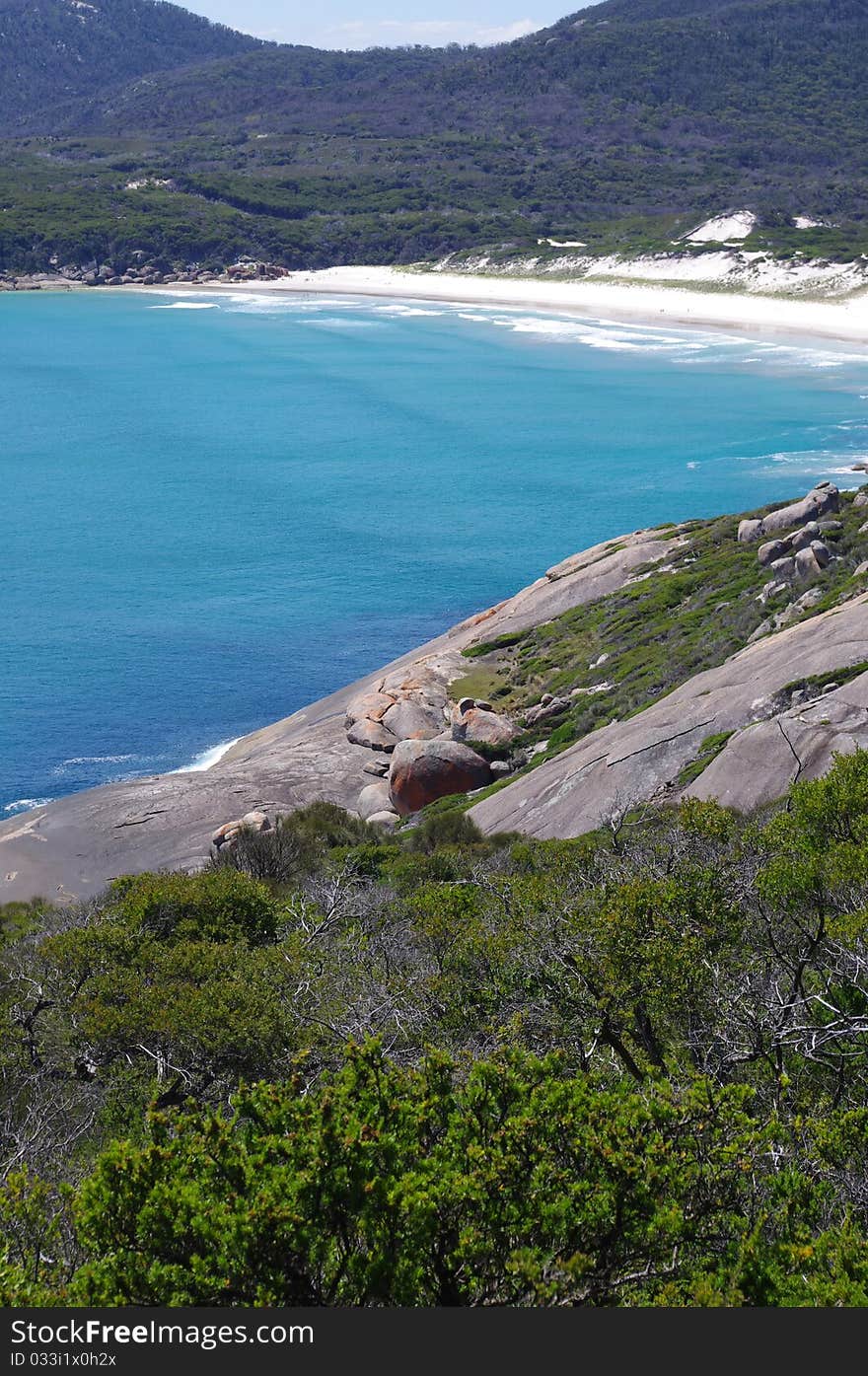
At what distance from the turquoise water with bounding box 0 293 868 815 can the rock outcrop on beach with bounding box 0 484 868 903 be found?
5.67 metres

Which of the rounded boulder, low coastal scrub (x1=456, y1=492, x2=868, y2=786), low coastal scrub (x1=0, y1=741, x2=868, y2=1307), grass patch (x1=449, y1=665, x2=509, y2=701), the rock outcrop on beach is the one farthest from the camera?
grass patch (x1=449, y1=665, x2=509, y2=701)

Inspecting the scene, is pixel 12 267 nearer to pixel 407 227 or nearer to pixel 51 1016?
pixel 407 227

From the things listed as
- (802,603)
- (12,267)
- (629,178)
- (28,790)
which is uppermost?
(629,178)

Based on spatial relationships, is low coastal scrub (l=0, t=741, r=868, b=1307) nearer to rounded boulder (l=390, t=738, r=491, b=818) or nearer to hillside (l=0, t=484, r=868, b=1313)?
hillside (l=0, t=484, r=868, b=1313)

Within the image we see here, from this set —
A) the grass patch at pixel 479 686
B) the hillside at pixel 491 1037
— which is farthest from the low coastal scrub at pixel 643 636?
the hillside at pixel 491 1037

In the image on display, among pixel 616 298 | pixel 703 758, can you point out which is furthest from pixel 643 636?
pixel 616 298

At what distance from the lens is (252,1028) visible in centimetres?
1407

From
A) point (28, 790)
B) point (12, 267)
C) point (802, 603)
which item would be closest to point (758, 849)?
point (802, 603)

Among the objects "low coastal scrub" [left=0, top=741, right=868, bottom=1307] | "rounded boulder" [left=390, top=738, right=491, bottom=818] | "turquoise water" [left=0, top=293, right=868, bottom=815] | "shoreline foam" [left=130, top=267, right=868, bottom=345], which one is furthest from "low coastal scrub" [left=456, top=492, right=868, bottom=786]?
"shoreline foam" [left=130, top=267, right=868, bottom=345]

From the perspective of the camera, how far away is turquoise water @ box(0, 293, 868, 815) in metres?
46.0

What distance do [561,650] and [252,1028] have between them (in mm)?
25735

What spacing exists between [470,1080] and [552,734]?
23.0m

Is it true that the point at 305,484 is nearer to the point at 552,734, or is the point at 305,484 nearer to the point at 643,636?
the point at 643,636

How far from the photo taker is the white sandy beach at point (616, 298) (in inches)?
4466
